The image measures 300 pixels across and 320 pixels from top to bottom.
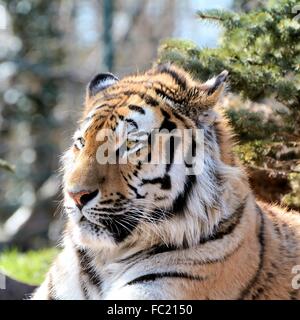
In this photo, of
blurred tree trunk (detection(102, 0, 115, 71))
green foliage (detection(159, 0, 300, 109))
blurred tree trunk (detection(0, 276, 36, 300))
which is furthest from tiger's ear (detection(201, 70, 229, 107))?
blurred tree trunk (detection(102, 0, 115, 71))

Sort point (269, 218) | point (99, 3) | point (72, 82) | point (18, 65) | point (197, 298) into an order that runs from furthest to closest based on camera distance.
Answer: point (99, 3) < point (72, 82) < point (18, 65) < point (269, 218) < point (197, 298)

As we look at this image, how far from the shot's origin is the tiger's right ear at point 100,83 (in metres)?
4.29

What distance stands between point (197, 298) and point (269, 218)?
0.82 meters

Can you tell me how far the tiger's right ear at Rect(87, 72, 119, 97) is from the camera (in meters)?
4.29

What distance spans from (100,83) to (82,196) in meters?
0.98

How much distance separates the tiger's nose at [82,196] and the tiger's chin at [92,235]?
0.10 metres

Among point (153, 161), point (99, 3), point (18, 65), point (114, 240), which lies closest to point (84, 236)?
point (114, 240)

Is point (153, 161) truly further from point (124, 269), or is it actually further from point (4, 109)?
point (4, 109)

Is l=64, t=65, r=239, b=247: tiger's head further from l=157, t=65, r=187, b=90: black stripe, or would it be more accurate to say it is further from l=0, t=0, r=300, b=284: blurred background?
l=0, t=0, r=300, b=284: blurred background

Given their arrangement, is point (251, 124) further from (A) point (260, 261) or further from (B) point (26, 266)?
(B) point (26, 266)

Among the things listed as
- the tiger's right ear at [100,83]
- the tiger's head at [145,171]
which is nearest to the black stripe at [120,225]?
the tiger's head at [145,171]

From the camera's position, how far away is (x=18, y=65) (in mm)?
16844

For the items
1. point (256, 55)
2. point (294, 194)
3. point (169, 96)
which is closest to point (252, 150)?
point (294, 194)

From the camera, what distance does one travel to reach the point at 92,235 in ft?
11.9
